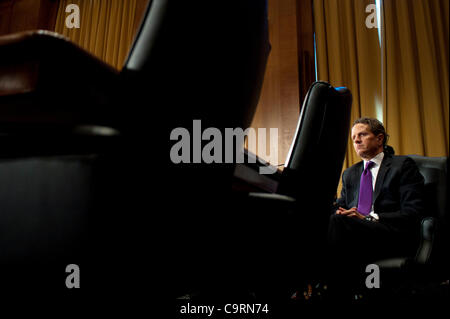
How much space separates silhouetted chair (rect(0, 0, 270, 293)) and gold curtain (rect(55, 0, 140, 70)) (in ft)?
11.0

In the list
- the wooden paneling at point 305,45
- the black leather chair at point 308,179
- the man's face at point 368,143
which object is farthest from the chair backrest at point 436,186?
the wooden paneling at point 305,45

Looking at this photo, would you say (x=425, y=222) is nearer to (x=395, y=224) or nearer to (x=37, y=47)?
(x=395, y=224)

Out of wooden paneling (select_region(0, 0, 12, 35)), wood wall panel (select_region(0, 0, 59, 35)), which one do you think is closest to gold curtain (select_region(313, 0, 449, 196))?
wood wall panel (select_region(0, 0, 59, 35))

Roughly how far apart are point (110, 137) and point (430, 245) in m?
1.35

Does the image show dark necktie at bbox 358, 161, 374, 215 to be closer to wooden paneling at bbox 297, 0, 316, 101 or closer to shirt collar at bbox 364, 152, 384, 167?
shirt collar at bbox 364, 152, 384, 167

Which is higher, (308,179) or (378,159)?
(378,159)

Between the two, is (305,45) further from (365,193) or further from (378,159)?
(365,193)

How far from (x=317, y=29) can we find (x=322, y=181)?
2.45m

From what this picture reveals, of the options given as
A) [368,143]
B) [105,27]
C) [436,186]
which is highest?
[105,27]

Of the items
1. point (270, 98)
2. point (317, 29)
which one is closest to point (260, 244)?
point (270, 98)

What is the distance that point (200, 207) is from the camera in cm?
44

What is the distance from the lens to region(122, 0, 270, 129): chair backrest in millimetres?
376

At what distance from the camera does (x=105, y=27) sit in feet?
12.1

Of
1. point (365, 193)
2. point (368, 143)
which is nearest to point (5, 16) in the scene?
point (368, 143)
